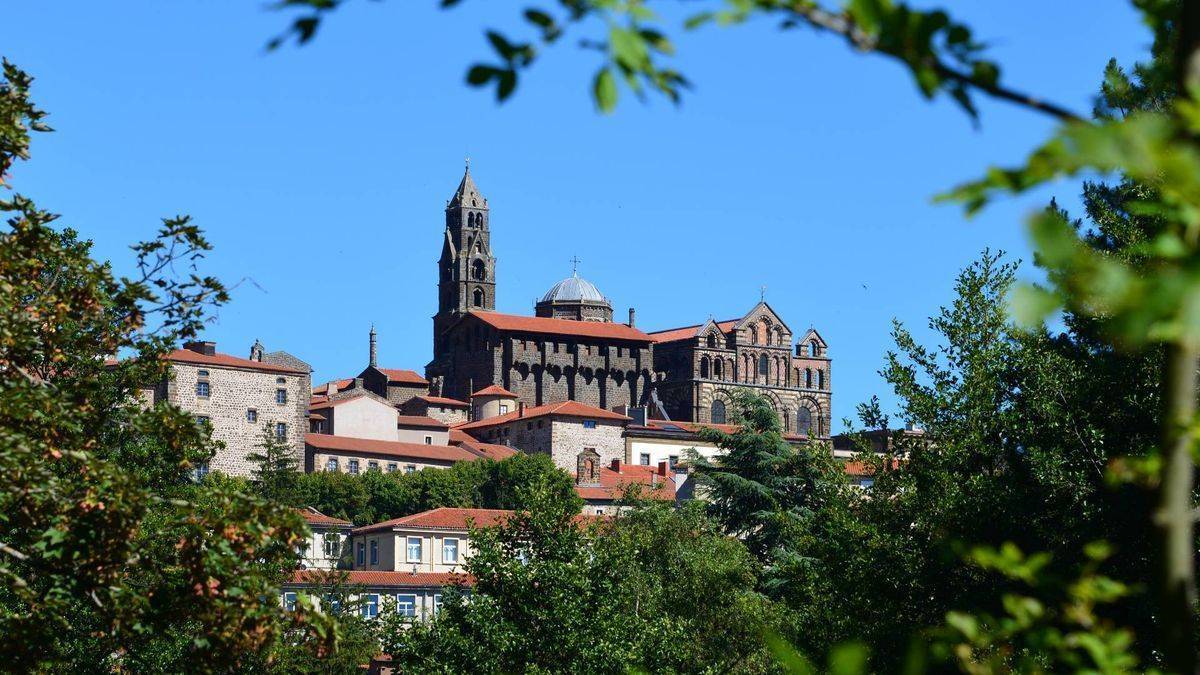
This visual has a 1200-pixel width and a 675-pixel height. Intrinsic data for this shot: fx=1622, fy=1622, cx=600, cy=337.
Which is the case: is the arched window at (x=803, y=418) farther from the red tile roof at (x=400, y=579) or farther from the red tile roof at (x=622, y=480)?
the red tile roof at (x=400, y=579)

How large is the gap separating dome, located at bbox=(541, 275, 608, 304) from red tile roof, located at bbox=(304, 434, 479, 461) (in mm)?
38911

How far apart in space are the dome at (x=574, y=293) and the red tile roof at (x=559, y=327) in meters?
8.28

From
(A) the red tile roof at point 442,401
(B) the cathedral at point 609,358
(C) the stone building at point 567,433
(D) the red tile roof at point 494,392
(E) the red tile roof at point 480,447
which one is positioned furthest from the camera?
(B) the cathedral at point 609,358

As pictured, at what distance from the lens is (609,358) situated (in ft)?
447

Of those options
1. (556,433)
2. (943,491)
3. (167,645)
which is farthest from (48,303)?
(556,433)

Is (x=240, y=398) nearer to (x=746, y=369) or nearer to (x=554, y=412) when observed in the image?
(x=554, y=412)

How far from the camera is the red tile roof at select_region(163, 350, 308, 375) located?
98062mm

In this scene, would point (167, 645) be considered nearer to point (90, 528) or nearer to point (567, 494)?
point (90, 528)

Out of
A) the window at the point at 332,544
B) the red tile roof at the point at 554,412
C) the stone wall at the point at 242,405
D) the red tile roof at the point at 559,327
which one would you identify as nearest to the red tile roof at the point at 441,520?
the window at the point at 332,544

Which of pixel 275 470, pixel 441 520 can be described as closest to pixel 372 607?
pixel 441 520

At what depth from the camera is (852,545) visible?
980 inches

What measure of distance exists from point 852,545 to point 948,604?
7.68 feet

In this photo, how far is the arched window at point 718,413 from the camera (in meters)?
135

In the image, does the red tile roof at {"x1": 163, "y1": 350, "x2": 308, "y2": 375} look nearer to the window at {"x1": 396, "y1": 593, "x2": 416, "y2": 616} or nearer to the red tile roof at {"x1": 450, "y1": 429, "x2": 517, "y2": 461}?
the red tile roof at {"x1": 450, "y1": 429, "x2": 517, "y2": 461}
